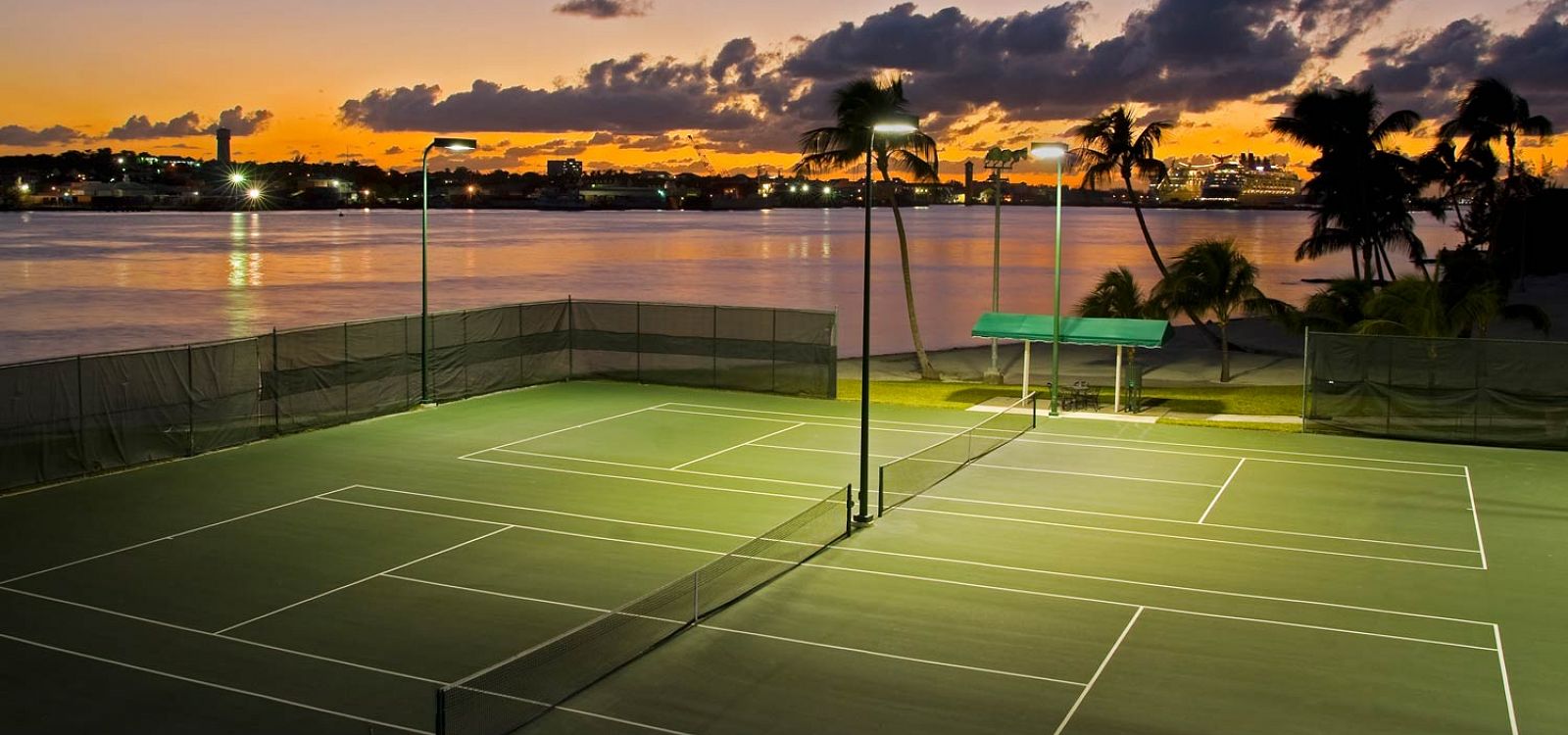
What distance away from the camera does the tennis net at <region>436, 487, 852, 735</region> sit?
14.5 metres

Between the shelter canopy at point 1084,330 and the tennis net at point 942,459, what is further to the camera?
the shelter canopy at point 1084,330

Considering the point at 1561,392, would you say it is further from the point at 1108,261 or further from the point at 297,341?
the point at 1108,261

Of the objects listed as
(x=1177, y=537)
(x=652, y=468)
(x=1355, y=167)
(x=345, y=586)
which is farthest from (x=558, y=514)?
(x=1355, y=167)

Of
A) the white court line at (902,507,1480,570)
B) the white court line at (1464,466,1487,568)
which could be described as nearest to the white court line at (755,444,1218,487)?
the white court line at (902,507,1480,570)

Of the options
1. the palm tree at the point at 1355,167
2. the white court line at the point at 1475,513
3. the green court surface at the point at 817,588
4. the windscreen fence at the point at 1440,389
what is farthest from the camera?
the palm tree at the point at 1355,167

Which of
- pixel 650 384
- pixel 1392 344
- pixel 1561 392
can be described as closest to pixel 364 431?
pixel 650 384

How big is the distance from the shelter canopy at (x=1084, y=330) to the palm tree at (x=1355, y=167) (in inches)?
988

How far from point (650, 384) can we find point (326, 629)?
24590 millimetres

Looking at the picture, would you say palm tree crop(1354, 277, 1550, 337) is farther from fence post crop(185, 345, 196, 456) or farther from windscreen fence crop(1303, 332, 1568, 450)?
fence post crop(185, 345, 196, 456)

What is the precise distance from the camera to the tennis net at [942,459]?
87.3 feet

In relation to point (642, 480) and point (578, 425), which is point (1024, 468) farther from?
point (578, 425)

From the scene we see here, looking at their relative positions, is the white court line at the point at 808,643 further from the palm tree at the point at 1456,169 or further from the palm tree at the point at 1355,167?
the palm tree at the point at 1456,169

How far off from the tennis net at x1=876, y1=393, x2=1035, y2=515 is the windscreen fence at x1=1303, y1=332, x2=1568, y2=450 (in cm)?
762

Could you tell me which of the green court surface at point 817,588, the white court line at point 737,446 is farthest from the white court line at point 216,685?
the white court line at point 737,446
